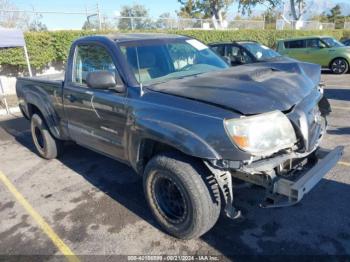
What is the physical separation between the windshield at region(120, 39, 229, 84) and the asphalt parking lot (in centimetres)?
151

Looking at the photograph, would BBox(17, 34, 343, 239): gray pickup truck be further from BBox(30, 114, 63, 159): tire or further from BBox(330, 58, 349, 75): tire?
BBox(330, 58, 349, 75): tire

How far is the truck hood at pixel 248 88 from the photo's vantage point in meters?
2.73

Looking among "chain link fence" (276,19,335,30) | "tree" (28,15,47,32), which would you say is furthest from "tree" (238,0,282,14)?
"tree" (28,15,47,32)

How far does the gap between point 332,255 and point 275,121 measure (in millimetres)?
1296

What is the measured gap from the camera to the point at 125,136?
3500 millimetres

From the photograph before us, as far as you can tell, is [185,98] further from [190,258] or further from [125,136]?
[190,258]

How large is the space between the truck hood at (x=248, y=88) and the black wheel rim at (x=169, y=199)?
0.86 meters

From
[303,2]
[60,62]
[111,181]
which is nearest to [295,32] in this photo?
[303,2]

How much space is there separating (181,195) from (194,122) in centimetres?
74

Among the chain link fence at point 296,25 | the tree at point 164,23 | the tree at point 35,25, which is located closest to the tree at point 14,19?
the tree at point 35,25

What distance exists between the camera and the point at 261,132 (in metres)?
2.62

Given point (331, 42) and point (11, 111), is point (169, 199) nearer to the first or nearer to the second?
point (11, 111)

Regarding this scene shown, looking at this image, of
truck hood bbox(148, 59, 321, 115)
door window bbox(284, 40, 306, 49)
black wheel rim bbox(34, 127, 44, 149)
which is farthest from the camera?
door window bbox(284, 40, 306, 49)

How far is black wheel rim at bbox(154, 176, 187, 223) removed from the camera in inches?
125
